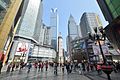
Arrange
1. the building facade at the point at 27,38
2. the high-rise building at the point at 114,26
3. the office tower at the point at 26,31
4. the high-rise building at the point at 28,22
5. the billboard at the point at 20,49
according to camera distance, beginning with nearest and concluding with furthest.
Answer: the high-rise building at the point at 114,26
the billboard at the point at 20,49
the building facade at the point at 27,38
the office tower at the point at 26,31
the high-rise building at the point at 28,22

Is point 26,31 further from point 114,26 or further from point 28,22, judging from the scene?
point 114,26

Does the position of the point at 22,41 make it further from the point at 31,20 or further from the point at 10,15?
the point at 10,15

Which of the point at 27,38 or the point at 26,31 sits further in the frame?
the point at 26,31

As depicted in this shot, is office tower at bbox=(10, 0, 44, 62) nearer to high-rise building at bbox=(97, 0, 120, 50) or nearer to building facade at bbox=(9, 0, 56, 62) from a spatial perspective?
building facade at bbox=(9, 0, 56, 62)

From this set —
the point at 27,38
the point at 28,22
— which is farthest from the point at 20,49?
the point at 28,22

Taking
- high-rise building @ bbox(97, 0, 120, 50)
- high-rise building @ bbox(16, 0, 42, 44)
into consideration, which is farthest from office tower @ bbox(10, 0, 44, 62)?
high-rise building @ bbox(97, 0, 120, 50)

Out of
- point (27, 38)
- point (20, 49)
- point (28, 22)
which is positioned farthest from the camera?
point (28, 22)

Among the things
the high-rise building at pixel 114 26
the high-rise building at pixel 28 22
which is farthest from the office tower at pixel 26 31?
the high-rise building at pixel 114 26

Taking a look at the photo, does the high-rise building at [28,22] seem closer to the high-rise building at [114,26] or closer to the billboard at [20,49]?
the billboard at [20,49]

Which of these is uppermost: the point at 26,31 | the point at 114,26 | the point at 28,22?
the point at 28,22

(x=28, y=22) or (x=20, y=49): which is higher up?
(x=28, y=22)

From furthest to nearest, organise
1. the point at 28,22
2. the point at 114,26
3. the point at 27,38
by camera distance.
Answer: the point at 28,22 < the point at 27,38 < the point at 114,26

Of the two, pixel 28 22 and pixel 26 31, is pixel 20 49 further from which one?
pixel 28 22

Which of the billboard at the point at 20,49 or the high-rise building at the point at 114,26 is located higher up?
the billboard at the point at 20,49
